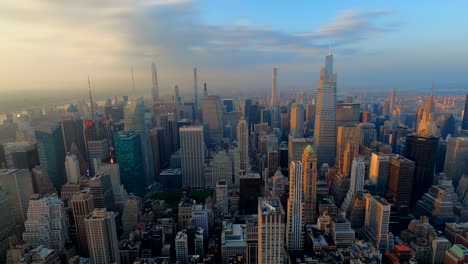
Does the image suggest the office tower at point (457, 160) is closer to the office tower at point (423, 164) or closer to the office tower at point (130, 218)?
the office tower at point (423, 164)

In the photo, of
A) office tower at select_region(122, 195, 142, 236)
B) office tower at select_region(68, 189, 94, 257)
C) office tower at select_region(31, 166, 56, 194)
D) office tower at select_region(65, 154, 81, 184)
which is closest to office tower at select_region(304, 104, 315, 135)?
office tower at select_region(122, 195, 142, 236)

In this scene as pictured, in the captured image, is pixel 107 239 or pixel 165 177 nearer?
pixel 107 239

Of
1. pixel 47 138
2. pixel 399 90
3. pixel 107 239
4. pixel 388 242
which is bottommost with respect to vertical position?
pixel 388 242

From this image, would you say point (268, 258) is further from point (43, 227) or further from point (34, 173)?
point (34, 173)

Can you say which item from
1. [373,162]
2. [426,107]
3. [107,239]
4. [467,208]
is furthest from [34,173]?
[426,107]

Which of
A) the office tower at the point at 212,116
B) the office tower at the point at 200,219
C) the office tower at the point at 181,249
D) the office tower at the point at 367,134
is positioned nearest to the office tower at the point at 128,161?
the office tower at the point at 200,219

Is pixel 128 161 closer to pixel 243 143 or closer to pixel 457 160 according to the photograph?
pixel 243 143

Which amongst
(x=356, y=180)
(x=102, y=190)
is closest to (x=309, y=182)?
(x=356, y=180)
